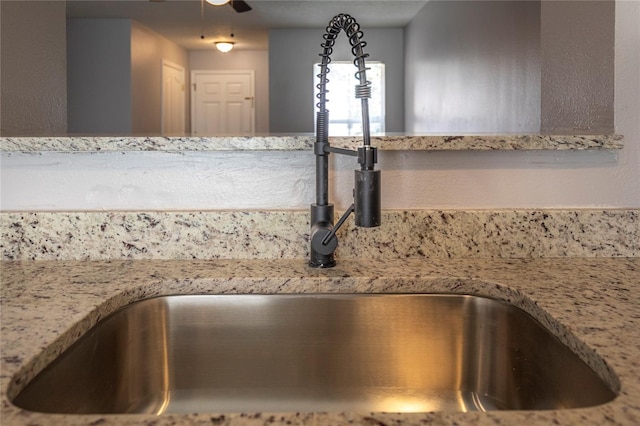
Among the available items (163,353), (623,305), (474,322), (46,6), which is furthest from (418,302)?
(46,6)

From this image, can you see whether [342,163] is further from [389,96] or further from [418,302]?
[389,96]

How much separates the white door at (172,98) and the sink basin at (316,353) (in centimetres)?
521

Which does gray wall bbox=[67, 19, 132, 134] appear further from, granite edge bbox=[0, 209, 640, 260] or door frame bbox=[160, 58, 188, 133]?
granite edge bbox=[0, 209, 640, 260]

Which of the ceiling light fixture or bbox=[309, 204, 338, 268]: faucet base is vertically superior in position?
the ceiling light fixture

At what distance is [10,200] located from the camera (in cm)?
91

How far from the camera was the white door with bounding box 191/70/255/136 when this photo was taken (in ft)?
20.4

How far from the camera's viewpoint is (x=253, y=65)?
6.34 metres

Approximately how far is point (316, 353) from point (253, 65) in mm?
5969

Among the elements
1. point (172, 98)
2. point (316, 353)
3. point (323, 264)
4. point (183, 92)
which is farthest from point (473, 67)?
point (183, 92)

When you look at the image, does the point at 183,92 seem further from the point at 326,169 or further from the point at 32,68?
the point at 326,169

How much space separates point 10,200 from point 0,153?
0.26 feet

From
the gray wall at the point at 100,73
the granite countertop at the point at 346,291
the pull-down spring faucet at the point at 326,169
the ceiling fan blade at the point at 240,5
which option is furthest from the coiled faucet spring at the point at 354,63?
the gray wall at the point at 100,73

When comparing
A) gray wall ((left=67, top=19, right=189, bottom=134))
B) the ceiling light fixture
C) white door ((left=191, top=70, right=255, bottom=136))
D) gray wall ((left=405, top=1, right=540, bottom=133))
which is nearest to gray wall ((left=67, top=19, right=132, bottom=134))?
gray wall ((left=67, top=19, right=189, bottom=134))

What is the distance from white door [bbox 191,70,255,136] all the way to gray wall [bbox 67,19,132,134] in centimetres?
158
